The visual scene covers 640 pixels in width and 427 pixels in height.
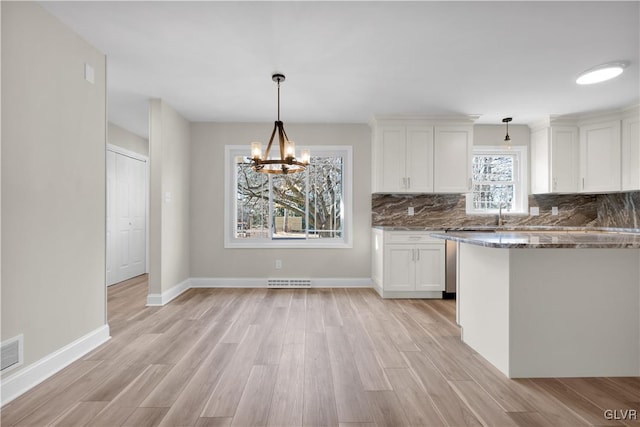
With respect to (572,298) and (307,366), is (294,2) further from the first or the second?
(572,298)

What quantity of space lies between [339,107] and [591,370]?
344cm

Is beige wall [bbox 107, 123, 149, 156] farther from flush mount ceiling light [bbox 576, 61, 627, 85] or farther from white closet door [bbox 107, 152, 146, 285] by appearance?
flush mount ceiling light [bbox 576, 61, 627, 85]

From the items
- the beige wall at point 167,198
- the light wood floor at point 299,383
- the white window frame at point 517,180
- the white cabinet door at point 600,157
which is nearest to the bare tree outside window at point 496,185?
the white window frame at point 517,180

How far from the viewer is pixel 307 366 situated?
228 centimetres

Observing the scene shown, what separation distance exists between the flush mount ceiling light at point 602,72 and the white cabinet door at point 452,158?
147cm

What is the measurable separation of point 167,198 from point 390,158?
2.94m

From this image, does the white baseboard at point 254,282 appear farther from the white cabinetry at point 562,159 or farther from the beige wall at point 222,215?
the white cabinetry at point 562,159

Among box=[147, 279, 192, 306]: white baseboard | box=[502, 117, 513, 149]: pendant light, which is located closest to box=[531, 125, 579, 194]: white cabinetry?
box=[502, 117, 513, 149]: pendant light

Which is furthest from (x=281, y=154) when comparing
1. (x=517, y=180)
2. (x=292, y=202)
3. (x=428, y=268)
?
(x=517, y=180)

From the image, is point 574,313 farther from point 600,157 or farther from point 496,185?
point 600,157

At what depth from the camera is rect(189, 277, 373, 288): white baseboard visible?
4.76m

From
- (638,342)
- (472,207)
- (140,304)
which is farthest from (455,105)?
(140,304)

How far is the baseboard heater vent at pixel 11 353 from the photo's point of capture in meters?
1.83

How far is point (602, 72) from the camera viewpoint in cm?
295
